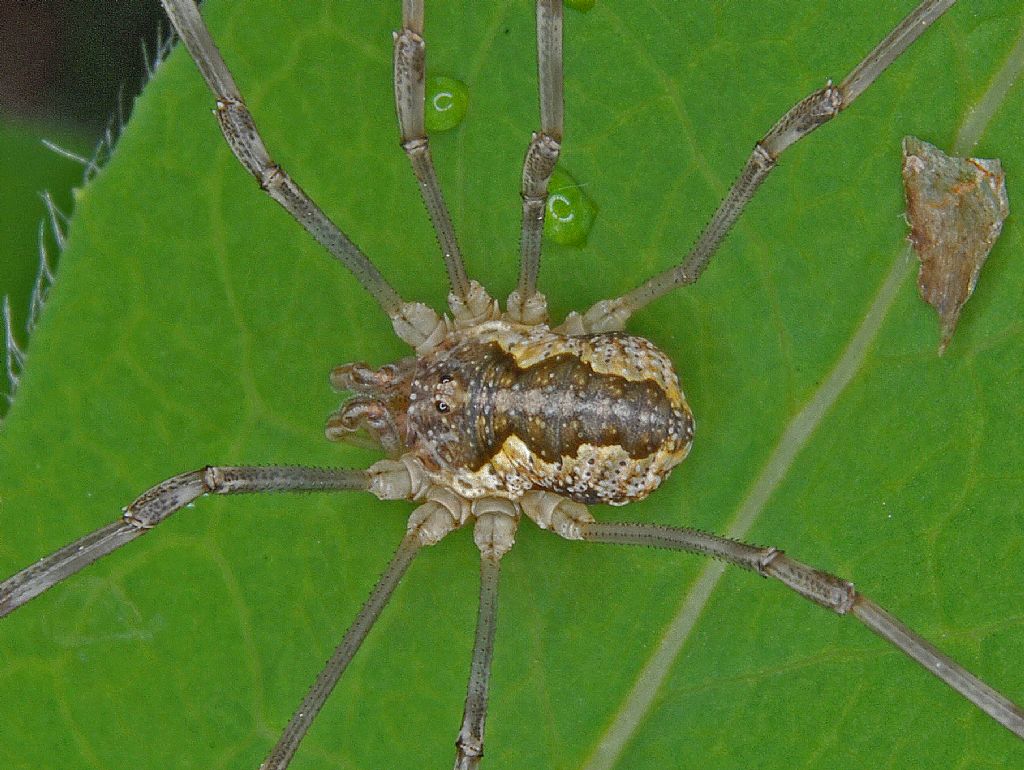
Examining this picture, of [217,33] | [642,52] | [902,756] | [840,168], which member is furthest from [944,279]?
[217,33]

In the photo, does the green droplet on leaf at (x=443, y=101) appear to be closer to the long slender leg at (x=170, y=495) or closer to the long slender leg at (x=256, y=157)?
the long slender leg at (x=256, y=157)

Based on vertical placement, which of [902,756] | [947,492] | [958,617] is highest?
[947,492]

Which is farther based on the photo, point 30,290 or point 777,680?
point 30,290

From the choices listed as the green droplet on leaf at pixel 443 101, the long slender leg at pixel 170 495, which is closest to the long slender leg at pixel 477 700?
the long slender leg at pixel 170 495

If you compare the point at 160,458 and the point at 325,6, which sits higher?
the point at 325,6

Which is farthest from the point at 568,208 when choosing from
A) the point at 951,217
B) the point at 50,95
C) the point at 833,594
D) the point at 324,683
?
the point at 50,95

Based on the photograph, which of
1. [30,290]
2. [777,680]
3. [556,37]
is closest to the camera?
[556,37]

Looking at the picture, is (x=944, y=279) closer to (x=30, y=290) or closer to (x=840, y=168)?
(x=840, y=168)
